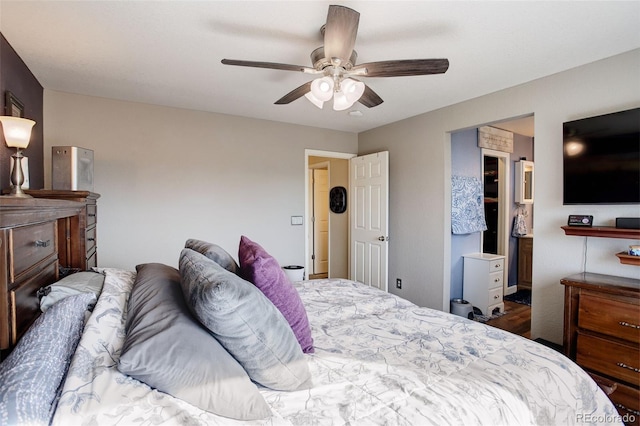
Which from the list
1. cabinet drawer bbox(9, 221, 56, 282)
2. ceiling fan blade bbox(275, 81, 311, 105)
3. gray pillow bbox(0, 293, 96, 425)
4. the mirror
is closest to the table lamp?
cabinet drawer bbox(9, 221, 56, 282)

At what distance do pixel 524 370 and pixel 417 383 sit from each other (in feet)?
1.56

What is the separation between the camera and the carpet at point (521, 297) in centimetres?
447

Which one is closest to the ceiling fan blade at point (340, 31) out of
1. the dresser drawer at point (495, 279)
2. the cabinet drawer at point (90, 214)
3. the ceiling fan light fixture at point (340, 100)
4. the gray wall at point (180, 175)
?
the ceiling fan light fixture at point (340, 100)

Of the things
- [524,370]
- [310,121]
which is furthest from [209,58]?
[524,370]

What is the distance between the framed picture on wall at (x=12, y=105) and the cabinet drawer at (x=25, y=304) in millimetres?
1446

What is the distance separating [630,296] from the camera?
1.90 meters

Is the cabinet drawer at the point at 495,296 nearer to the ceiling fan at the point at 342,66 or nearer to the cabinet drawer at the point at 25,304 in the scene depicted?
the ceiling fan at the point at 342,66

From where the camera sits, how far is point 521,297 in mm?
4672

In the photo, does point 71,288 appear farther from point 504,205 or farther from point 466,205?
point 504,205

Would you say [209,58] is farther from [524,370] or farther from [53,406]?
[524,370]

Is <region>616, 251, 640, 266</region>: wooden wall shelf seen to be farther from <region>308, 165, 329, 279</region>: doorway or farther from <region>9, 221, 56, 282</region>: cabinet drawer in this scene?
<region>308, 165, 329, 279</region>: doorway

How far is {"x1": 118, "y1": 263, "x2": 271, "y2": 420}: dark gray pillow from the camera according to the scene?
912 mm

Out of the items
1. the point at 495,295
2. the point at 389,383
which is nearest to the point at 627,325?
the point at 389,383

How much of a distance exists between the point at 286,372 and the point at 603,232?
2.39 meters
